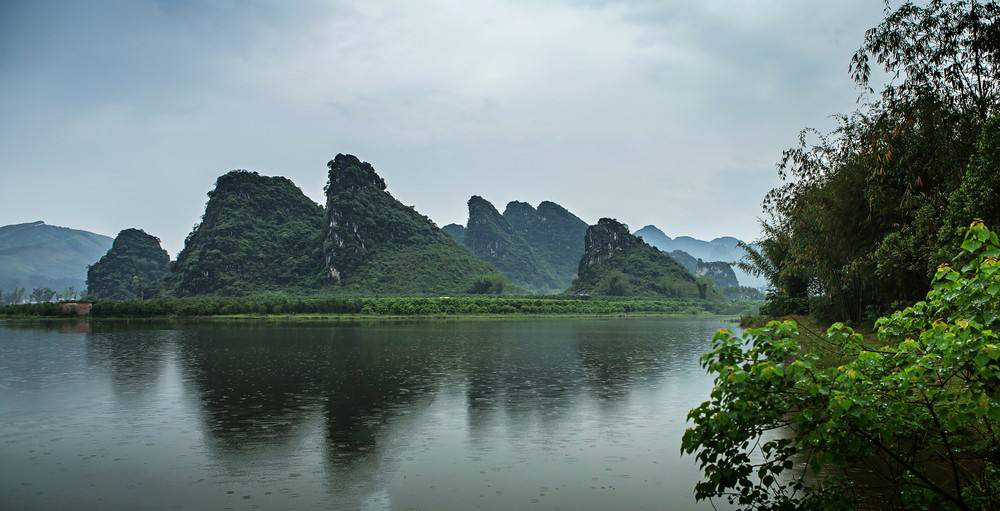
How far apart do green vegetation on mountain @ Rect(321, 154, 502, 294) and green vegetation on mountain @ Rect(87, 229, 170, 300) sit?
4795 centimetres

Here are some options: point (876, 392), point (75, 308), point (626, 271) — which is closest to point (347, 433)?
point (876, 392)

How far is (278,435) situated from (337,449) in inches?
76.8

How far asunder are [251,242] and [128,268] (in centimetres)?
4168

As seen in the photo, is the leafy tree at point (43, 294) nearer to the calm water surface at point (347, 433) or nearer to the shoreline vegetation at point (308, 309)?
the shoreline vegetation at point (308, 309)

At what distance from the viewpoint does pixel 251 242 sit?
139125 millimetres

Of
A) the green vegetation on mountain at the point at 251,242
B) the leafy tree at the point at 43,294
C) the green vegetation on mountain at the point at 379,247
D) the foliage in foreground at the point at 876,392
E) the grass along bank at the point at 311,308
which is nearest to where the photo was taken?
the foliage in foreground at the point at 876,392

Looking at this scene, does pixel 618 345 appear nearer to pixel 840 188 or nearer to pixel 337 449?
pixel 840 188

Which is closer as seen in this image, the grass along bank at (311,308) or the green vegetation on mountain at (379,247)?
the grass along bank at (311,308)

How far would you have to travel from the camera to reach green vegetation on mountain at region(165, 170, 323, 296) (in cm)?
12925

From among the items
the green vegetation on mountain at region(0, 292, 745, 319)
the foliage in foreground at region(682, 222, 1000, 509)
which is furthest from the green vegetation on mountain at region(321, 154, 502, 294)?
the foliage in foreground at region(682, 222, 1000, 509)

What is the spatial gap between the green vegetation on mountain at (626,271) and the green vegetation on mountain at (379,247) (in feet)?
73.7

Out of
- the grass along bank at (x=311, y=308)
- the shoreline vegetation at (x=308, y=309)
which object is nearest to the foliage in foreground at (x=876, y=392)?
the shoreline vegetation at (x=308, y=309)

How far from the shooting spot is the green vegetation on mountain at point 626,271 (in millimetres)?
131125

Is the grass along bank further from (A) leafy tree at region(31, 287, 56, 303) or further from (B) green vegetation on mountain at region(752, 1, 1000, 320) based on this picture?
(A) leafy tree at region(31, 287, 56, 303)
